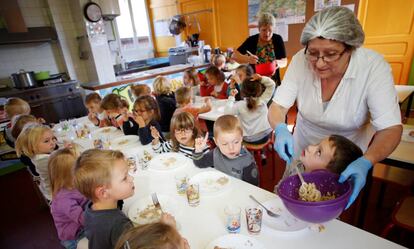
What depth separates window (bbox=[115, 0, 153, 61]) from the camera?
7340 mm

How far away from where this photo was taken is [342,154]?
1.23 meters

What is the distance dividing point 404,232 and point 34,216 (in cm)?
357

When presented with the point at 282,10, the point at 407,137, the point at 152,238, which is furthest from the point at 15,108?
the point at 282,10

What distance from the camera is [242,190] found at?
1390 millimetres

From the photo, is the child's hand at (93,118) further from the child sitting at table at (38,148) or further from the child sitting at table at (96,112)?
the child sitting at table at (38,148)

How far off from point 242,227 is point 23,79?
15.4 ft

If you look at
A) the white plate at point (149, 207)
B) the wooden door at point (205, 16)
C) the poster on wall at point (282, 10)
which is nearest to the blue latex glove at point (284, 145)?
the white plate at point (149, 207)

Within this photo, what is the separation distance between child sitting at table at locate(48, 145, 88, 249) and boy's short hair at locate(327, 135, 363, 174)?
1.43 meters

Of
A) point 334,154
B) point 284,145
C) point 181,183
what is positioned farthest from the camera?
point 181,183

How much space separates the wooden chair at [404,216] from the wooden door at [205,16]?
18.2 ft

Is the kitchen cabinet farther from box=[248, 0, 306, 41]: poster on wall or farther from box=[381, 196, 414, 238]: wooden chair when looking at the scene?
box=[381, 196, 414, 238]: wooden chair

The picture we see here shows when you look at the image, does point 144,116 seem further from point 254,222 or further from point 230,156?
point 254,222

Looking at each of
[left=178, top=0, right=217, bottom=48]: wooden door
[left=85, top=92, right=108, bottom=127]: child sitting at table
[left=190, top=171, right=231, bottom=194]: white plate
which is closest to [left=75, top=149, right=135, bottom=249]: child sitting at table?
[left=190, top=171, right=231, bottom=194]: white plate

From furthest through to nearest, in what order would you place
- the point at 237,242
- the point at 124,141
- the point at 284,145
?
the point at 124,141
the point at 284,145
the point at 237,242
